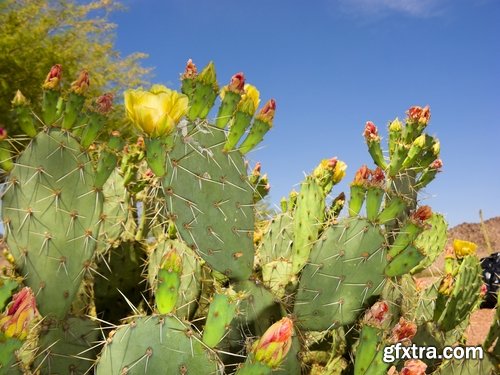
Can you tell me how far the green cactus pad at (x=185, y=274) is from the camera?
2.39 metres

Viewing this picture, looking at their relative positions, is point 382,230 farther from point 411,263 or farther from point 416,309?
point 416,309

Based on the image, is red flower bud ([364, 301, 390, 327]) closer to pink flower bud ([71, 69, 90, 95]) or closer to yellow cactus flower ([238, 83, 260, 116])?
yellow cactus flower ([238, 83, 260, 116])

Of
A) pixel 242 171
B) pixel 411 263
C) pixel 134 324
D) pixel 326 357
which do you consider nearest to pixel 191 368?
pixel 134 324

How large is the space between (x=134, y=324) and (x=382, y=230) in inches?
43.2

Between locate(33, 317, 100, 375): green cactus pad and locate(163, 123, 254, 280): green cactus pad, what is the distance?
0.50 metres

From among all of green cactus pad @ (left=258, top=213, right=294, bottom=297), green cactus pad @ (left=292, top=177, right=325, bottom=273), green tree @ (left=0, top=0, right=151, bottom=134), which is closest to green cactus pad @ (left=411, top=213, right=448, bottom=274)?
green cactus pad @ (left=258, top=213, right=294, bottom=297)

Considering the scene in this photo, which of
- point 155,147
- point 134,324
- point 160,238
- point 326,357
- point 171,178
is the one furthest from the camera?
point 326,357

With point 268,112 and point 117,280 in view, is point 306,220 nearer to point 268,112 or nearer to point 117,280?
point 268,112

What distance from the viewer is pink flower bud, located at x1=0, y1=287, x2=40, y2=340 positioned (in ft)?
4.36

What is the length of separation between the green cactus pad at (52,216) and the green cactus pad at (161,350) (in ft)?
1.98

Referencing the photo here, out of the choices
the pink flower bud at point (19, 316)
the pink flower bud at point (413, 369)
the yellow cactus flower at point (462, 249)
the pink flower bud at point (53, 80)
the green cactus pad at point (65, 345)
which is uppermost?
the yellow cactus flower at point (462, 249)

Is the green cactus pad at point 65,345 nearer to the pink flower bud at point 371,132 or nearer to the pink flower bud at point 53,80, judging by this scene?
the pink flower bud at point 53,80

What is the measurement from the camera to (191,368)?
5.38ft

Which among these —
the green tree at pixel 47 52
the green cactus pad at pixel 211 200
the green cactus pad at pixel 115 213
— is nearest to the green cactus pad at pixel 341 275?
the green cactus pad at pixel 211 200
